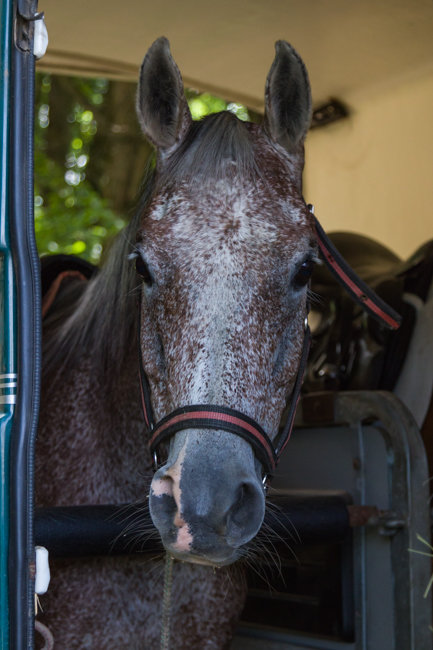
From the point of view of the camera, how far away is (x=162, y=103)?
2.09 metres

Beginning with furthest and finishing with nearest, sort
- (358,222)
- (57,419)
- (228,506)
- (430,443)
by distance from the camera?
(358,222) < (430,443) < (57,419) < (228,506)

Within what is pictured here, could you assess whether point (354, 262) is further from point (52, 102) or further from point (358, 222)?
point (52, 102)

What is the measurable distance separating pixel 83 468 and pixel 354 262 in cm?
183

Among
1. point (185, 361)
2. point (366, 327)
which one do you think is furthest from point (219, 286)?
point (366, 327)

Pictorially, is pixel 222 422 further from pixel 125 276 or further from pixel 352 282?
pixel 352 282

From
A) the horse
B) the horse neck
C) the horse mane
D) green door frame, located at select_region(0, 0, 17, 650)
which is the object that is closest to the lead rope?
the horse

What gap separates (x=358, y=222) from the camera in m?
4.08

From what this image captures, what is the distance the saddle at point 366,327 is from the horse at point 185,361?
0.97 meters

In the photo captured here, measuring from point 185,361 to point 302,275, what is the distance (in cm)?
41

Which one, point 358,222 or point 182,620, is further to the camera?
point 358,222

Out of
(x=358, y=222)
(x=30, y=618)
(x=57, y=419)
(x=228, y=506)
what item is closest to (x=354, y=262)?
(x=358, y=222)

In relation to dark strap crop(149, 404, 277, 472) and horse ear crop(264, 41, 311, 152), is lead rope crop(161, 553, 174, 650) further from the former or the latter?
horse ear crop(264, 41, 311, 152)

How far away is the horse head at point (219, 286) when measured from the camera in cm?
152

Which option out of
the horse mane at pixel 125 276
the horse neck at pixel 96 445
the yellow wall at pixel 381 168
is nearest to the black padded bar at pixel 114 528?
the horse neck at pixel 96 445
